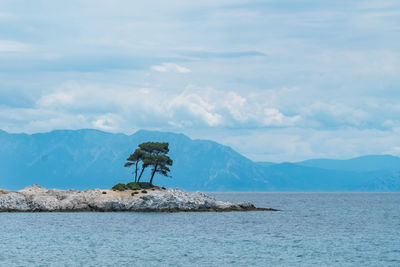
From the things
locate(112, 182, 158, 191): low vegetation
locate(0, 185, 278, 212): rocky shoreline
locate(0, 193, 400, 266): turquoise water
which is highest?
locate(112, 182, 158, 191): low vegetation

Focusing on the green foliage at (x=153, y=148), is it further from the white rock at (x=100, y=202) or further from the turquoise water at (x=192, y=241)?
the turquoise water at (x=192, y=241)

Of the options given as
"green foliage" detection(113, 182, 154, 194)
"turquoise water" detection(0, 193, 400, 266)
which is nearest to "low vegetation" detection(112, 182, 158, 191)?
"green foliage" detection(113, 182, 154, 194)

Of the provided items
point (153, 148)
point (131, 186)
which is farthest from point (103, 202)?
point (153, 148)

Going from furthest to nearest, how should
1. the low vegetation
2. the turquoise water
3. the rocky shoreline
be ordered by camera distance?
1. the low vegetation
2. the rocky shoreline
3. the turquoise water

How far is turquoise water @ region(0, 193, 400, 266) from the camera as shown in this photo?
5762cm

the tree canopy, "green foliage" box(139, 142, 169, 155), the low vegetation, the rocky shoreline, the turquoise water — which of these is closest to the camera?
the turquoise water

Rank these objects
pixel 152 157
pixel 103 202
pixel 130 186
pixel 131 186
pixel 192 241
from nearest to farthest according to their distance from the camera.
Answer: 1. pixel 192 241
2. pixel 103 202
3. pixel 131 186
4. pixel 130 186
5. pixel 152 157

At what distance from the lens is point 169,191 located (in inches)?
4938

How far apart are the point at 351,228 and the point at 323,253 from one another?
32.3 m

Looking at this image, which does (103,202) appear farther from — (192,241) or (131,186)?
(192,241)

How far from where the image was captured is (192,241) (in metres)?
72.8

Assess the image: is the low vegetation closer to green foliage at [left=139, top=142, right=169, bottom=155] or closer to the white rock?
the white rock

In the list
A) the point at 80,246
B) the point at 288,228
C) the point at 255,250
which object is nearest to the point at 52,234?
the point at 80,246

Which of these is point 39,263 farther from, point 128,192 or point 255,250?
point 128,192
